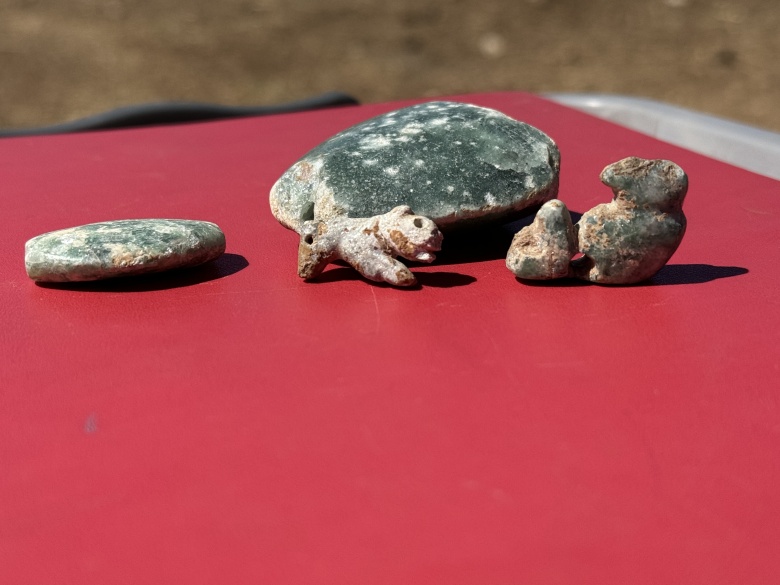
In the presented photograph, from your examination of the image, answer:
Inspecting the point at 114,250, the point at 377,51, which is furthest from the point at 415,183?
the point at 377,51

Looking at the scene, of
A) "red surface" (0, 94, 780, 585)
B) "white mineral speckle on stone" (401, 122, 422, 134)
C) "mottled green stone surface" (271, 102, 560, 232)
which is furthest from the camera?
"white mineral speckle on stone" (401, 122, 422, 134)

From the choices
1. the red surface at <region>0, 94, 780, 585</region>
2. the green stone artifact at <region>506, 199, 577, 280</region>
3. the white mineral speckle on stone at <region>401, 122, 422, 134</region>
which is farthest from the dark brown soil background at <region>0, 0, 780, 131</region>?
the green stone artifact at <region>506, 199, 577, 280</region>

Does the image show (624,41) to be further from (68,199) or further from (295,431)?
(295,431)

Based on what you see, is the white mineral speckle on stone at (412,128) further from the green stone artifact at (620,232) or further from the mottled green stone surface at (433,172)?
the green stone artifact at (620,232)

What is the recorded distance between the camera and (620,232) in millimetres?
1500

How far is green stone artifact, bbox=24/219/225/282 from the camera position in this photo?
5.04ft

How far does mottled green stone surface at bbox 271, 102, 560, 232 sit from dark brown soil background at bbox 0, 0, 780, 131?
4.27 m

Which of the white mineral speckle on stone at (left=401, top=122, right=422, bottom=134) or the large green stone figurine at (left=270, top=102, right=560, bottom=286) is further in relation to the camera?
the white mineral speckle on stone at (left=401, top=122, right=422, bottom=134)

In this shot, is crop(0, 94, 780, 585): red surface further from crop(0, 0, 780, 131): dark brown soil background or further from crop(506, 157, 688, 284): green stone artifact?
crop(0, 0, 780, 131): dark brown soil background

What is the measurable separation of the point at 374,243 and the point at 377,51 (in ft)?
17.1

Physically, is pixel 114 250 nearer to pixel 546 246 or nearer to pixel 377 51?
pixel 546 246

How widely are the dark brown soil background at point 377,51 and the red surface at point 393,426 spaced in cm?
439

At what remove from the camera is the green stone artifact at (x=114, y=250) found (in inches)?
60.4

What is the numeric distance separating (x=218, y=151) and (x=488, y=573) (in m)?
2.04
